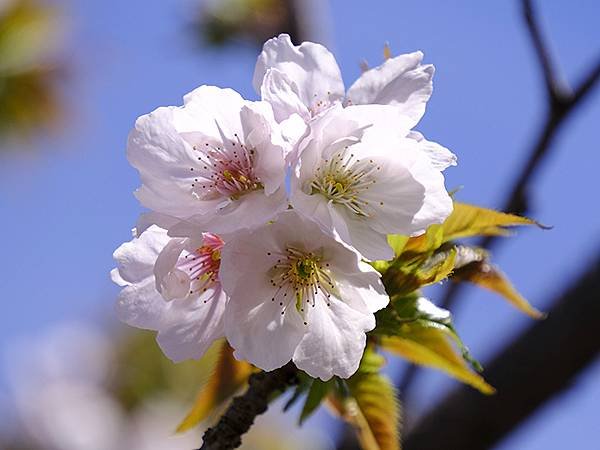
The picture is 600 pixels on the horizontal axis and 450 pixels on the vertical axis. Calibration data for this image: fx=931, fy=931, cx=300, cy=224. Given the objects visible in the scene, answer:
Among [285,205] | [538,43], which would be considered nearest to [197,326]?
[285,205]

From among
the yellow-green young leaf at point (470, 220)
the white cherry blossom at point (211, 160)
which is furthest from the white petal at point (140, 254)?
the yellow-green young leaf at point (470, 220)

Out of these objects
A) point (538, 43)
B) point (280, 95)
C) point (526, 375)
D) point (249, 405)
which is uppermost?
point (280, 95)

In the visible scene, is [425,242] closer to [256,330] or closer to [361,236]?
[361,236]

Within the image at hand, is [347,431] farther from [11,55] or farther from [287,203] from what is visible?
[11,55]

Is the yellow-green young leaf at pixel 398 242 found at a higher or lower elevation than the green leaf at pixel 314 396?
higher

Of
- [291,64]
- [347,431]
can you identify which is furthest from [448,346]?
[347,431]

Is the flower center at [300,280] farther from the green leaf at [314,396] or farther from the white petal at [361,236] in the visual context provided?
the green leaf at [314,396]

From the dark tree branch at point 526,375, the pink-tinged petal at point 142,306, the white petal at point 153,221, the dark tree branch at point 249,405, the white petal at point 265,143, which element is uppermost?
the white petal at point 265,143
